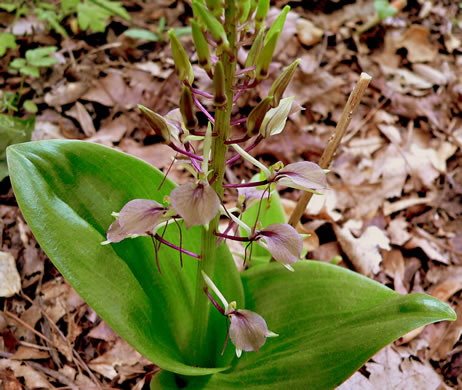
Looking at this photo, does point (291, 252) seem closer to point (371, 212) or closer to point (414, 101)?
point (371, 212)

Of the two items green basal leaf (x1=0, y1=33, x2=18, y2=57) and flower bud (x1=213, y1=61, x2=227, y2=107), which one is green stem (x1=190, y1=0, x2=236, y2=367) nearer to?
flower bud (x1=213, y1=61, x2=227, y2=107)

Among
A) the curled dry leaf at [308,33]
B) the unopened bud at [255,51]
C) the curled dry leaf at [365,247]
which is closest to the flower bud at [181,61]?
the unopened bud at [255,51]

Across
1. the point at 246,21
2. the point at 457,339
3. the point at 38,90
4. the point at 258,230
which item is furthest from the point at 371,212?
the point at 38,90

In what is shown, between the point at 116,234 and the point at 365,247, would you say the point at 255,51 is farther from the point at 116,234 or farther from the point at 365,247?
the point at 365,247

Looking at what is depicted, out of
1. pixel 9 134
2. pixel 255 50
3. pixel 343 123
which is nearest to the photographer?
pixel 255 50

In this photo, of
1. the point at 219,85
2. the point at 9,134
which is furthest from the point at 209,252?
the point at 9,134

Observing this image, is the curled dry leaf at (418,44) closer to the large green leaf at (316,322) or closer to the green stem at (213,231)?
the large green leaf at (316,322)

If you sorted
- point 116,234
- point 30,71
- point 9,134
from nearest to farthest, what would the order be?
point 116,234
point 9,134
point 30,71
